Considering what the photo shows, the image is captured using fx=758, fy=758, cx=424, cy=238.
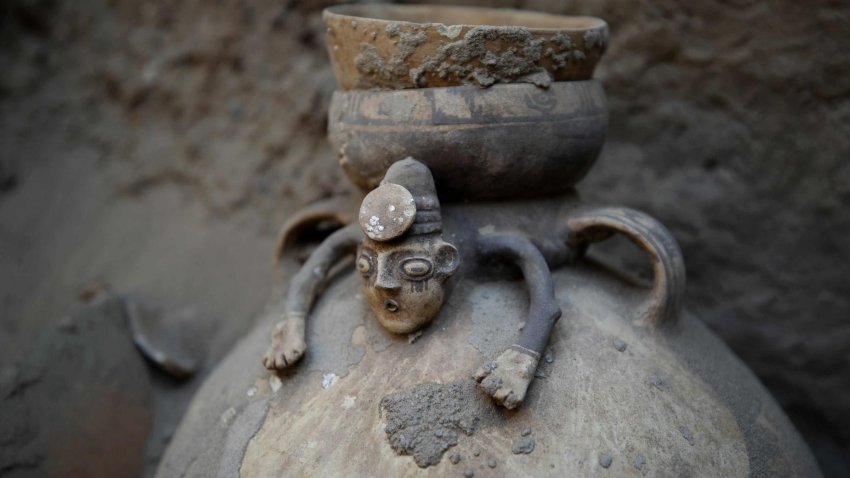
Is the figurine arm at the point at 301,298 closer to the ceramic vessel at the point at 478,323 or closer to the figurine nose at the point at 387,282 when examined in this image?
the ceramic vessel at the point at 478,323

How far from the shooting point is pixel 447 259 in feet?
4.42

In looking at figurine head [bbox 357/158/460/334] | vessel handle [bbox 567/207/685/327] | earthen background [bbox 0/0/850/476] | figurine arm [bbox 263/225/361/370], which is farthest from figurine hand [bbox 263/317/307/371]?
earthen background [bbox 0/0/850/476]

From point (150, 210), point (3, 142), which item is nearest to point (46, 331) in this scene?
point (150, 210)

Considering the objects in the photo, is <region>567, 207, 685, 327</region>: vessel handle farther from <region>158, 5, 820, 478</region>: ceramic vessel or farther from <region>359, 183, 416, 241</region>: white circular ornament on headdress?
<region>359, 183, 416, 241</region>: white circular ornament on headdress

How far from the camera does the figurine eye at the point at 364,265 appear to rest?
1335 millimetres

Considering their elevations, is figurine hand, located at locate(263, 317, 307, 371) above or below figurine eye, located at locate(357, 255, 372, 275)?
below

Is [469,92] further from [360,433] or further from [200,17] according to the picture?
[200,17]

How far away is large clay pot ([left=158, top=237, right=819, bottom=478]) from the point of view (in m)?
1.25

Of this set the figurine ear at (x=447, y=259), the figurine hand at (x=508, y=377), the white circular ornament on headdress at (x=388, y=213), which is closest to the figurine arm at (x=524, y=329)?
the figurine hand at (x=508, y=377)

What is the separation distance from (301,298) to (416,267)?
32 centimetres

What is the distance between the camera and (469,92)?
4.62 feet

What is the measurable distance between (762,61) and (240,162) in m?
1.59

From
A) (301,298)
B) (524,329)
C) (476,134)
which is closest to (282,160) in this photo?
(301,298)

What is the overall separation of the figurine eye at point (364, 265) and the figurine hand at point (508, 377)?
0.85 ft
